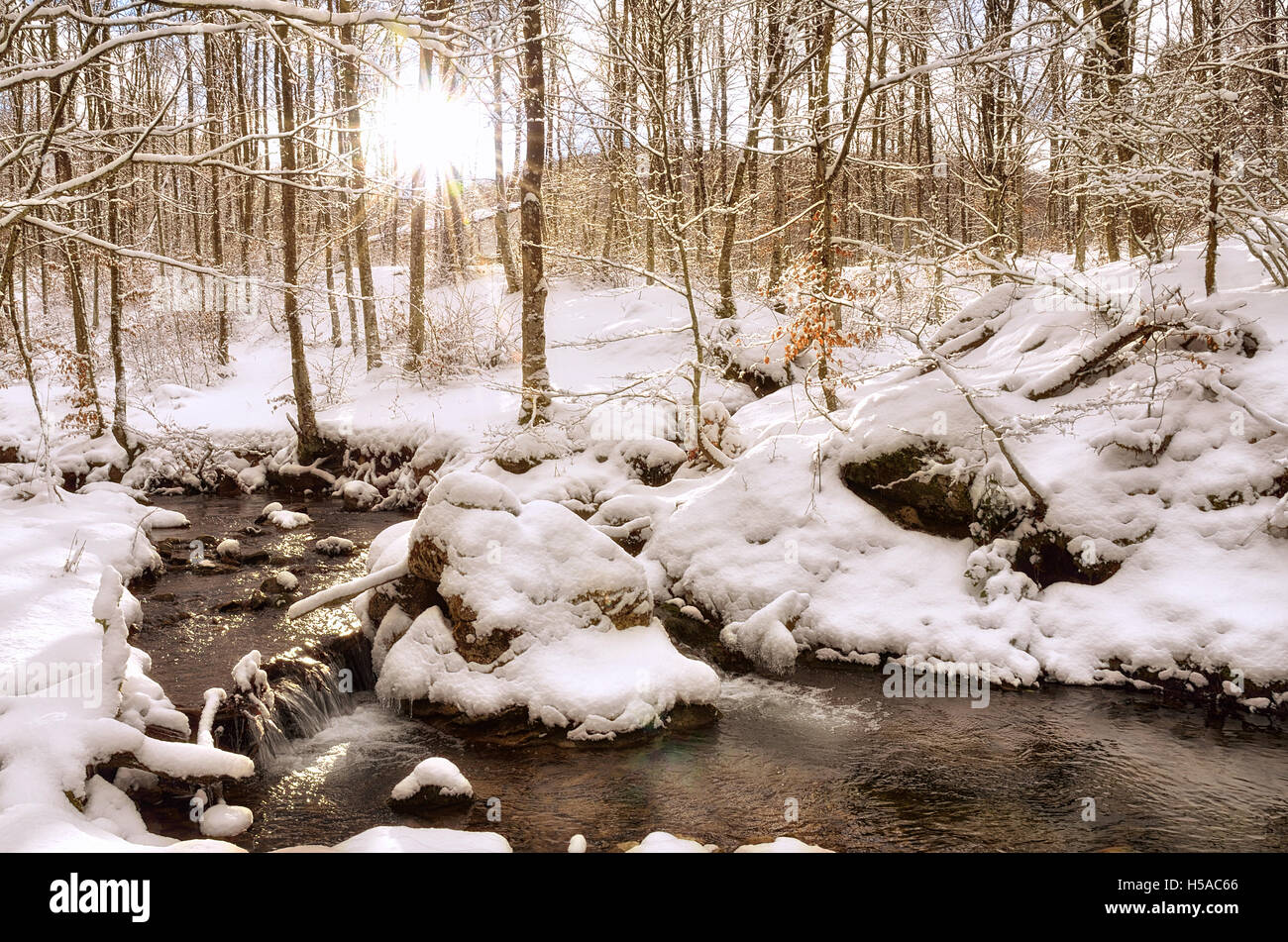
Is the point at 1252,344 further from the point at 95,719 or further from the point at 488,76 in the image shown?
the point at 95,719

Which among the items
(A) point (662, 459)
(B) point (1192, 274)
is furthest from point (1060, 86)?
(A) point (662, 459)

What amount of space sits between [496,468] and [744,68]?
989 centimetres

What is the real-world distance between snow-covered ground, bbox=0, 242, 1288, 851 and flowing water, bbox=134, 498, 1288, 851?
1.64ft

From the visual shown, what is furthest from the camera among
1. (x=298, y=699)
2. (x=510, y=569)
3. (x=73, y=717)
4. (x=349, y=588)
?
(x=349, y=588)

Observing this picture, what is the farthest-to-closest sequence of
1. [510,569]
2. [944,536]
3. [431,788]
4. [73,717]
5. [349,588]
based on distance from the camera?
[944,536]
[349,588]
[510,569]
[431,788]
[73,717]

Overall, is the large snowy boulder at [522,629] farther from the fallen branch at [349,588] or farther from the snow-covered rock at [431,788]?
the snow-covered rock at [431,788]

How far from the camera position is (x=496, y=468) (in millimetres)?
12711

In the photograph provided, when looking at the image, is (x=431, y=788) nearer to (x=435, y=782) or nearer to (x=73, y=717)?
(x=435, y=782)

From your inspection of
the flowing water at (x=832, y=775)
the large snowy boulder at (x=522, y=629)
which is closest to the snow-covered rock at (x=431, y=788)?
the flowing water at (x=832, y=775)

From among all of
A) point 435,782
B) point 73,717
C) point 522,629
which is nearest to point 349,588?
point 522,629

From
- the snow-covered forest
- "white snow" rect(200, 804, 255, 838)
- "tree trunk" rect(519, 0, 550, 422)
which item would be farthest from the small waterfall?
"tree trunk" rect(519, 0, 550, 422)

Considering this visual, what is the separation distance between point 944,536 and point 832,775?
397 cm

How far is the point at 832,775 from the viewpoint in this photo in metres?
6.14

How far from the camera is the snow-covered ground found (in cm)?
561
